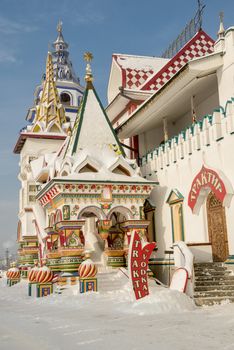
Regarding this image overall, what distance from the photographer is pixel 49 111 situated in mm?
25672

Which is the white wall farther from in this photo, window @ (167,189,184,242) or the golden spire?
the golden spire

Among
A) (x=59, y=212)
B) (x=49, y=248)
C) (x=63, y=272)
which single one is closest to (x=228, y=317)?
(x=63, y=272)

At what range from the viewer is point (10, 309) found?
37.4 ft

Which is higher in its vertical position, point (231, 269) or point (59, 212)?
point (59, 212)

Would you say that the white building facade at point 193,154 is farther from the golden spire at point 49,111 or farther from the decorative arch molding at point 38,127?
the decorative arch molding at point 38,127

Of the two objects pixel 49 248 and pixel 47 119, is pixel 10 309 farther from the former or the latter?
pixel 47 119

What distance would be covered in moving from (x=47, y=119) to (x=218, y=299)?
16917 mm

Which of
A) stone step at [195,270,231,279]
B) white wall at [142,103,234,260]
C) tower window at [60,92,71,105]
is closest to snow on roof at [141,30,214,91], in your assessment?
white wall at [142,103,234,260]

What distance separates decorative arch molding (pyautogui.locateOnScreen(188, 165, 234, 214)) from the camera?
1219 cm

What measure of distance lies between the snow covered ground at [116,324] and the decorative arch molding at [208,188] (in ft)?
10.2

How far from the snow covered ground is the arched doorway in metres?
2.72

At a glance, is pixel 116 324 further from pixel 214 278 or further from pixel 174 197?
pixel 174 197

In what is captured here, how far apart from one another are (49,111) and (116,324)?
19.1m

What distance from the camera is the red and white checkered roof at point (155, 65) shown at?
66.4ft
